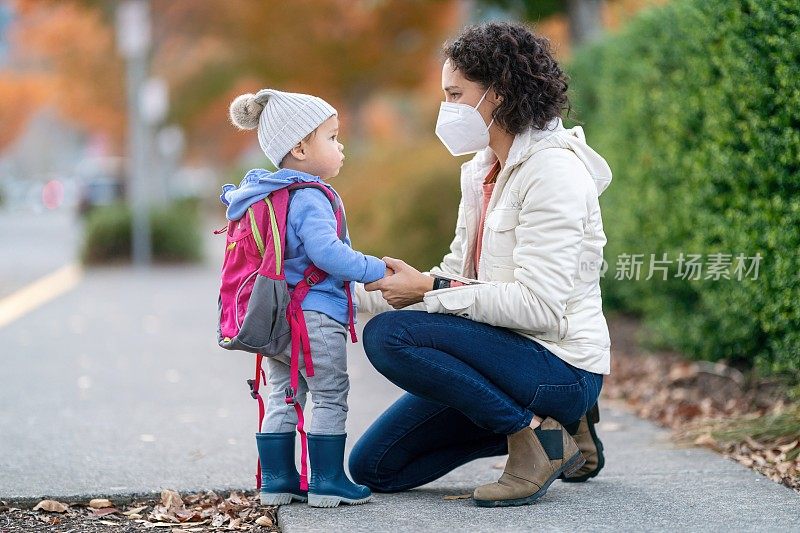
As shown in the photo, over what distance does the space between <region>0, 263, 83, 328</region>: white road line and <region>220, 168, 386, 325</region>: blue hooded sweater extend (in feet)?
22.0

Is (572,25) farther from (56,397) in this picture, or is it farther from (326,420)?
(326,420)

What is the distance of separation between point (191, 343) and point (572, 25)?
11.7 metres

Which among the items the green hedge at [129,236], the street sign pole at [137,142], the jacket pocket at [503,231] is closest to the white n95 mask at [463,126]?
the jacket pocket at [503,231]

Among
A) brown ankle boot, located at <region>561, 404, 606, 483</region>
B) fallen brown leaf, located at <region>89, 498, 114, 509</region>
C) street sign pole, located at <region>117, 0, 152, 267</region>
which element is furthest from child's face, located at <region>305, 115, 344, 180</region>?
street sign pole, located at <region>117, 0, 152, 267</region>

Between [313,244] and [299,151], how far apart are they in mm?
400

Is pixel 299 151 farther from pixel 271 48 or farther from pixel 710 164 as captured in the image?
pixel 271 48

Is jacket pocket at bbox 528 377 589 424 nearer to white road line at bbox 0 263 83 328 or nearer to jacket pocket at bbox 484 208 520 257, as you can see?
jacket pocket at bbox 484 208 520 257

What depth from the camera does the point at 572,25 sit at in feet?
62.5

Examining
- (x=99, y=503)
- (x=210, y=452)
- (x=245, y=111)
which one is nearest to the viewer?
(x=245, y=111)

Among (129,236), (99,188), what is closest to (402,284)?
(129,236)

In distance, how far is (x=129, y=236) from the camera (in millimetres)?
17469

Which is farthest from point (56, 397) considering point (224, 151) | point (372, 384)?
point (224, 151)

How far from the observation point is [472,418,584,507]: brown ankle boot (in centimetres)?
406

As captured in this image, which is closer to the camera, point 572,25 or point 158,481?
point 158,481
